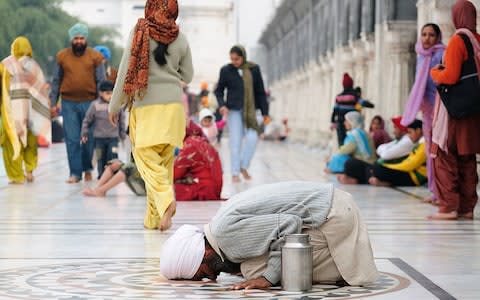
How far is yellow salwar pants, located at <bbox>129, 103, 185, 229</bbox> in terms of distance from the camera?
8258 mm

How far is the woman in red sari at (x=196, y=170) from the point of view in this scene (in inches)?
427

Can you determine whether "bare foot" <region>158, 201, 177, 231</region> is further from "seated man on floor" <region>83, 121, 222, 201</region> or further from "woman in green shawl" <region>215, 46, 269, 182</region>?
"woman in green shawl" <region>215, 46, 269, 182</region>

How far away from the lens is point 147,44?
8.32 m

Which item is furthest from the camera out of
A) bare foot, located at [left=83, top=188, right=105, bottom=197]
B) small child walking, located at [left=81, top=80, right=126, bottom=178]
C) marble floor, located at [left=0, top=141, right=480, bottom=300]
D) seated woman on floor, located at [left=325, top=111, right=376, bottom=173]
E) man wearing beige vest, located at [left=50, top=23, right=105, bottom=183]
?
seated woman on floor, located at [left=325, top=111, right=376, bottom=173]

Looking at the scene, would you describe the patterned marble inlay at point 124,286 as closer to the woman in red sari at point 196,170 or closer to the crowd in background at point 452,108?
the crowd in background at point 452,108

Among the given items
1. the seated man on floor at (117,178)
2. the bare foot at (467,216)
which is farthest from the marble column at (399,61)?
the bare foot at (467,216)

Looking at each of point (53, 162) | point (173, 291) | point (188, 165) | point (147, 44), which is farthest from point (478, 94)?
point (53, 162)

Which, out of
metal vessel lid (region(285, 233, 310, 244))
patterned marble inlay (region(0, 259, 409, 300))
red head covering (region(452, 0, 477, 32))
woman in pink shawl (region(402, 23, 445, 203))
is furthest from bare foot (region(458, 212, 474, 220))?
metal vessel lid (region(285, 233, 310, 244))

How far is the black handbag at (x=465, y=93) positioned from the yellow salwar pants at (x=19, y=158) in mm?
5789

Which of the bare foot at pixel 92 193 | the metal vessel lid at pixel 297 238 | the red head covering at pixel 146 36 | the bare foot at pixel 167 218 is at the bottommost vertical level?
the bare foot at pixel 92 193

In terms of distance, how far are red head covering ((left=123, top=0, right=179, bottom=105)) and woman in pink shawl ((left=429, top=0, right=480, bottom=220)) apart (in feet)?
6.46

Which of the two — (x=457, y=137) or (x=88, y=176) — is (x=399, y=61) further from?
(x=457, y=137)

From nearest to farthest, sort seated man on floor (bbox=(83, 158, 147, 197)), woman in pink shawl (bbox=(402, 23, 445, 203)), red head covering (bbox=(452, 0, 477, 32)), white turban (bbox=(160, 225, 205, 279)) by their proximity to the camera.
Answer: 1. white turban (bbox=(160, 225, 205, 279))
2. red head covering (bbox=(452, 0, 477, 32))
3. woman in pink shawl (bbox=(402, 23, 445, 203))
4. seated man on floor (bbox=(83, 158, 147, 197))

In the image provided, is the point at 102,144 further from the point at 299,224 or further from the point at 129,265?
the point at 299,224
